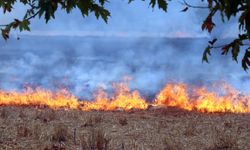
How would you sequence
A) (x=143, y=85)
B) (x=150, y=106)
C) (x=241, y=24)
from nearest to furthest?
1. (x=241, y=24)
2. (x=150, y=106)
3. (x=143, y=85)

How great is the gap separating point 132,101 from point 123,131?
6811mm

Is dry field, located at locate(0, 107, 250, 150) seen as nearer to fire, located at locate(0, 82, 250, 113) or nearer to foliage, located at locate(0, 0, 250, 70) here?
fire, located at locate(0, 82, 250, 113)

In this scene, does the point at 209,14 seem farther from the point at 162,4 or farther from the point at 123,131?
the point at 123,131

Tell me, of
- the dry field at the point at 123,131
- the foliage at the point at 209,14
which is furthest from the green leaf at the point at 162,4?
the dry field at the point at 123,131

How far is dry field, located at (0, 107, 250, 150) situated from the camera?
28.6 feet

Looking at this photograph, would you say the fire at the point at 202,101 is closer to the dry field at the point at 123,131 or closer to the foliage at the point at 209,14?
the dry field at the point at 123,131

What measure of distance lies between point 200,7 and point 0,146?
6.01m

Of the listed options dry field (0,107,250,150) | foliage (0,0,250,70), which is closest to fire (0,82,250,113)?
dry field (0,107,250,150)

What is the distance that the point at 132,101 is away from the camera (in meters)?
17.4

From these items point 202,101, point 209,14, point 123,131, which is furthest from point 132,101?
point 209,14

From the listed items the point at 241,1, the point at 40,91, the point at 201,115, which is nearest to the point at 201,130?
the point at 201,115

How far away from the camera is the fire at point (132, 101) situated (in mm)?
16078

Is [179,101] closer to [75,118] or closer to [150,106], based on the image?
[150,106]

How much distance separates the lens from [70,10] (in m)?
3.95
